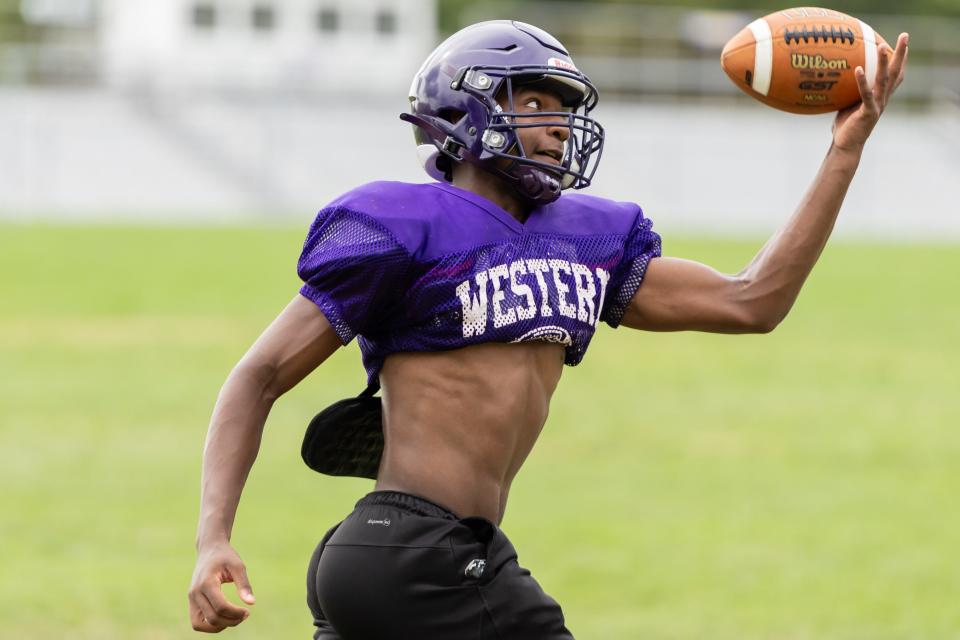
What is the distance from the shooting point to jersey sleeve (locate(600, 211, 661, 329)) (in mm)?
3748

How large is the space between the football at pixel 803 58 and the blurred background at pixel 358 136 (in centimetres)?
2769

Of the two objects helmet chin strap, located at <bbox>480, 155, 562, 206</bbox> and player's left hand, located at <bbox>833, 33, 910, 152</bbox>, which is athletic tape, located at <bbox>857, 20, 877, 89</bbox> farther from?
helmet chin strap, located at <bbox>480, 155, 562, 206</bbox>

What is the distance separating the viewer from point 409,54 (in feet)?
151

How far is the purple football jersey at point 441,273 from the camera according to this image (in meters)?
3.38

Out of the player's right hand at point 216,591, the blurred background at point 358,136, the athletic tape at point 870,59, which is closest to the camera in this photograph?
the player's right hand at point 216,591

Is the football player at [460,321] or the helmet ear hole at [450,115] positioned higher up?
the helmet ear hole at [450,115]

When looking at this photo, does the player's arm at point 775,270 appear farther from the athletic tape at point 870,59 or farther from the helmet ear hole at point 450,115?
the helmet ear hole at point 450,115

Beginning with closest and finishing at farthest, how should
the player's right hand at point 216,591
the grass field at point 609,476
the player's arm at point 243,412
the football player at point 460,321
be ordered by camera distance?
the player's right hand at point 216,591 → the player's arm at point 243,412 → the football player at point 460,321 → the grass field at point 609,476

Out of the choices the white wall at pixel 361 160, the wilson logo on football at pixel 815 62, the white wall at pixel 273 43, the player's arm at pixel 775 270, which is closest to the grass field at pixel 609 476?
the player's arm at pixel 775 270

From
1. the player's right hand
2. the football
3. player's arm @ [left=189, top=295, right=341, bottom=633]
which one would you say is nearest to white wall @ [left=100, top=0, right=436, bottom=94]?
the football

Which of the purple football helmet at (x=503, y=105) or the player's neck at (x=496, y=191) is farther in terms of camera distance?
the player's neck at (x=496, y=191)

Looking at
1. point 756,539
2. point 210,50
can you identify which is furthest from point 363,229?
point 210,50

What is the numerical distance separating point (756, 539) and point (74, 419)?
5.56m

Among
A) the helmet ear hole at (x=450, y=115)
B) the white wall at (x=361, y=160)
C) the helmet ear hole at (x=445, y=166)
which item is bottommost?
the white wall at (x=361, y=160)
